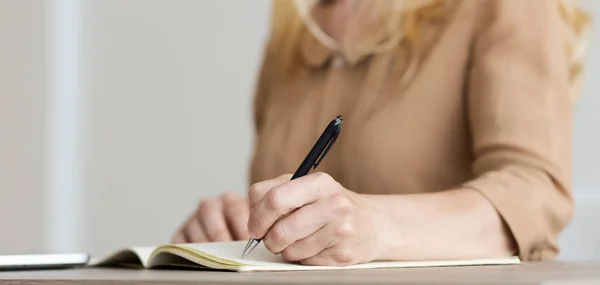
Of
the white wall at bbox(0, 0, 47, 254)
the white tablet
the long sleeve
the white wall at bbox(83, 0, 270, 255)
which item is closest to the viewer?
the white tablet

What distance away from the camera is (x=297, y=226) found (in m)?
0.69

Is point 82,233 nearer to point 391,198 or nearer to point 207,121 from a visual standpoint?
point 207,121

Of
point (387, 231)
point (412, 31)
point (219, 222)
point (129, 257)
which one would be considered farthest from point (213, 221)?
point (412, 31)

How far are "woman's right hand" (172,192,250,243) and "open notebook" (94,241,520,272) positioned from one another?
16 centimetres

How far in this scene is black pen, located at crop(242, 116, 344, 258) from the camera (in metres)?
0.71

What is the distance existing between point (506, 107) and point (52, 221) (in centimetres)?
185

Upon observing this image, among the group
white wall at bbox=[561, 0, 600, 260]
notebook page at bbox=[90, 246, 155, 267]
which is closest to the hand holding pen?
notebook page at bbox=[90, 246, 155, 267]

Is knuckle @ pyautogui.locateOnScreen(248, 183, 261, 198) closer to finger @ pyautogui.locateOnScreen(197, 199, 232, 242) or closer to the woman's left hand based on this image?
the woman's left hand

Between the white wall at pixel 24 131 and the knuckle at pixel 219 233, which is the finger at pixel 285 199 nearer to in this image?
the knuckle at pixel 219 233

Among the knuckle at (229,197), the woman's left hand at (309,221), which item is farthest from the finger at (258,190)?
the knuckle at (229,197)

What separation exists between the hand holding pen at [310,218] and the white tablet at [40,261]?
0.63ft

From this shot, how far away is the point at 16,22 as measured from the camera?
2.61 metres

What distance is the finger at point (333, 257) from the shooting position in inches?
28.0

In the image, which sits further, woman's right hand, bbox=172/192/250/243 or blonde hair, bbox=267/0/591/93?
blonde hair, bbox=267/0/591/93
